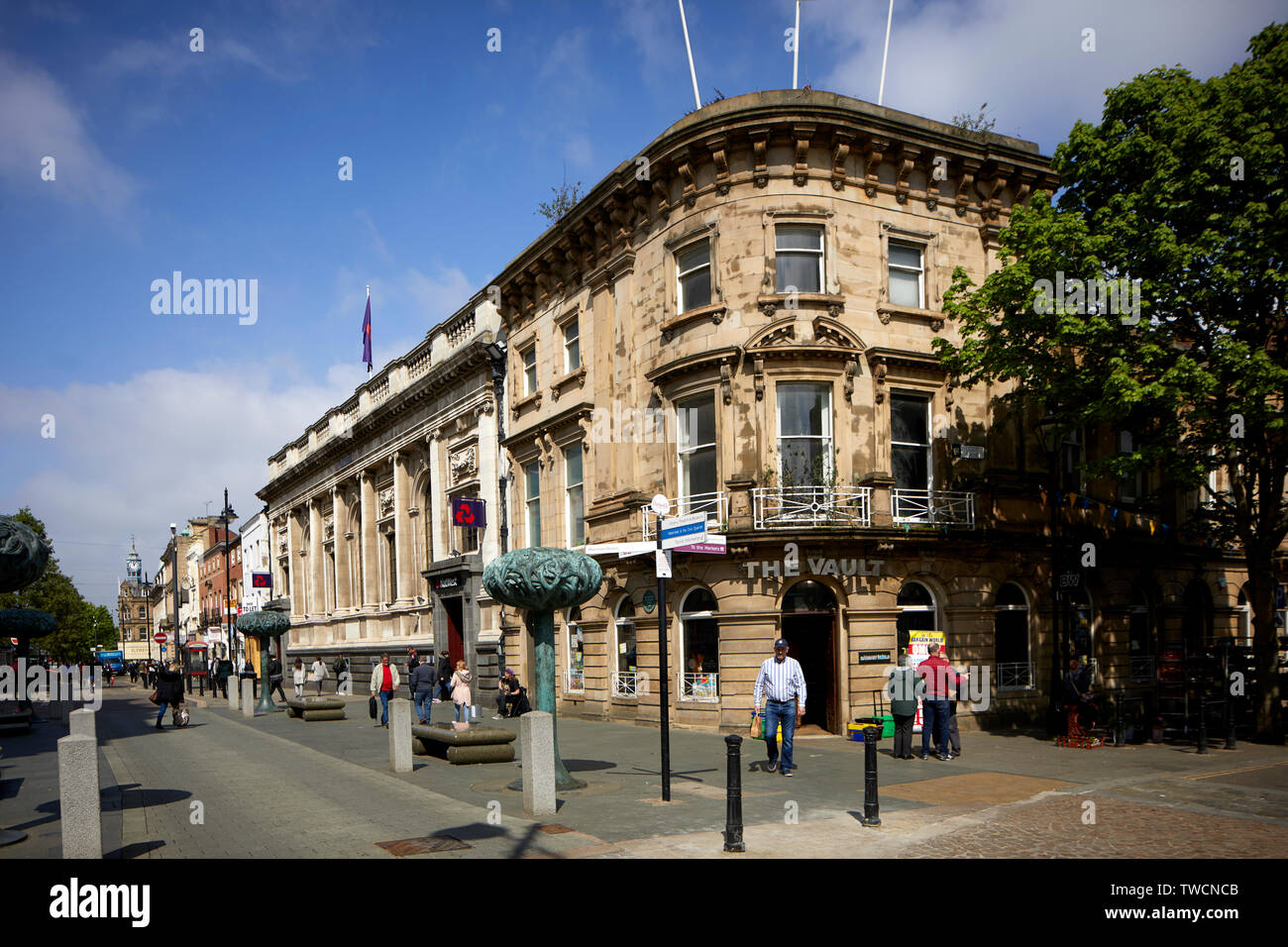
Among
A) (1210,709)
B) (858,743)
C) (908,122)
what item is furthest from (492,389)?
(1210,709)

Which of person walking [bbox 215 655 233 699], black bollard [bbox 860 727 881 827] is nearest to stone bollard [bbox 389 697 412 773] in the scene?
black bollard [bbox 860 727 881 827]

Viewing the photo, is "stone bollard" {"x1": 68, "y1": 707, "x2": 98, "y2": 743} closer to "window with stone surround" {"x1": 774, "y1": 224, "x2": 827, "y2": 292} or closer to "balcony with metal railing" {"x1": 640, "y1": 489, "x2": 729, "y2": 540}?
"balcony with metal railing" {"x1": 640, "y1": 489, "x2": 729, "y2": 540}

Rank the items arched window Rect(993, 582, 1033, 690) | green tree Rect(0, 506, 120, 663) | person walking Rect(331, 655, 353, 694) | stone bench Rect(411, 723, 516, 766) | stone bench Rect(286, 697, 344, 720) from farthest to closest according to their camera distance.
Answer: green tree Rect(0, 506, 120, 663) → person walking Rect(331, 655, 353, 694) → stone bench Rect(286, 697, 344, 720) → arched window Rect(993, 582, 1033, 690) → stone bench Rect(411, 723, 516, 766)

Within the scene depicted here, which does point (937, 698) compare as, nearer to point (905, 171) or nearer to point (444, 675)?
point (905, 171)

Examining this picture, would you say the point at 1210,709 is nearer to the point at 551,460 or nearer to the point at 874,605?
the point at 874,605

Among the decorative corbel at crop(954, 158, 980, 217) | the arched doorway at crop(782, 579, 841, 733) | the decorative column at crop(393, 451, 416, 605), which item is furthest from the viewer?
the decorative column at crop(393, 451, 416, 605)

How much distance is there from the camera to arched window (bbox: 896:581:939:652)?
19984mm

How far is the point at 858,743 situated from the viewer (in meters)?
18.0

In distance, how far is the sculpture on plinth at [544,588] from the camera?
12477 millimetres

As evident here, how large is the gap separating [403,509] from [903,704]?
86.9 ft

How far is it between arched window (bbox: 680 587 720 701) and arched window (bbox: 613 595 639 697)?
2.15 meters

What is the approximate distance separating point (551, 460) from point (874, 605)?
10556mm

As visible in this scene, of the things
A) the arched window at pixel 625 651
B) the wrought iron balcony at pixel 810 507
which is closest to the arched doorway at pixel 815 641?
the wrought iron balcony at pixel 810 507

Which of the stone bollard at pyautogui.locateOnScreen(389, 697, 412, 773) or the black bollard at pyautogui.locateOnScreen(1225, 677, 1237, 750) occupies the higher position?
the stone bollard at pyautogui.locateOnScreen(389, 697, 412, 773)
